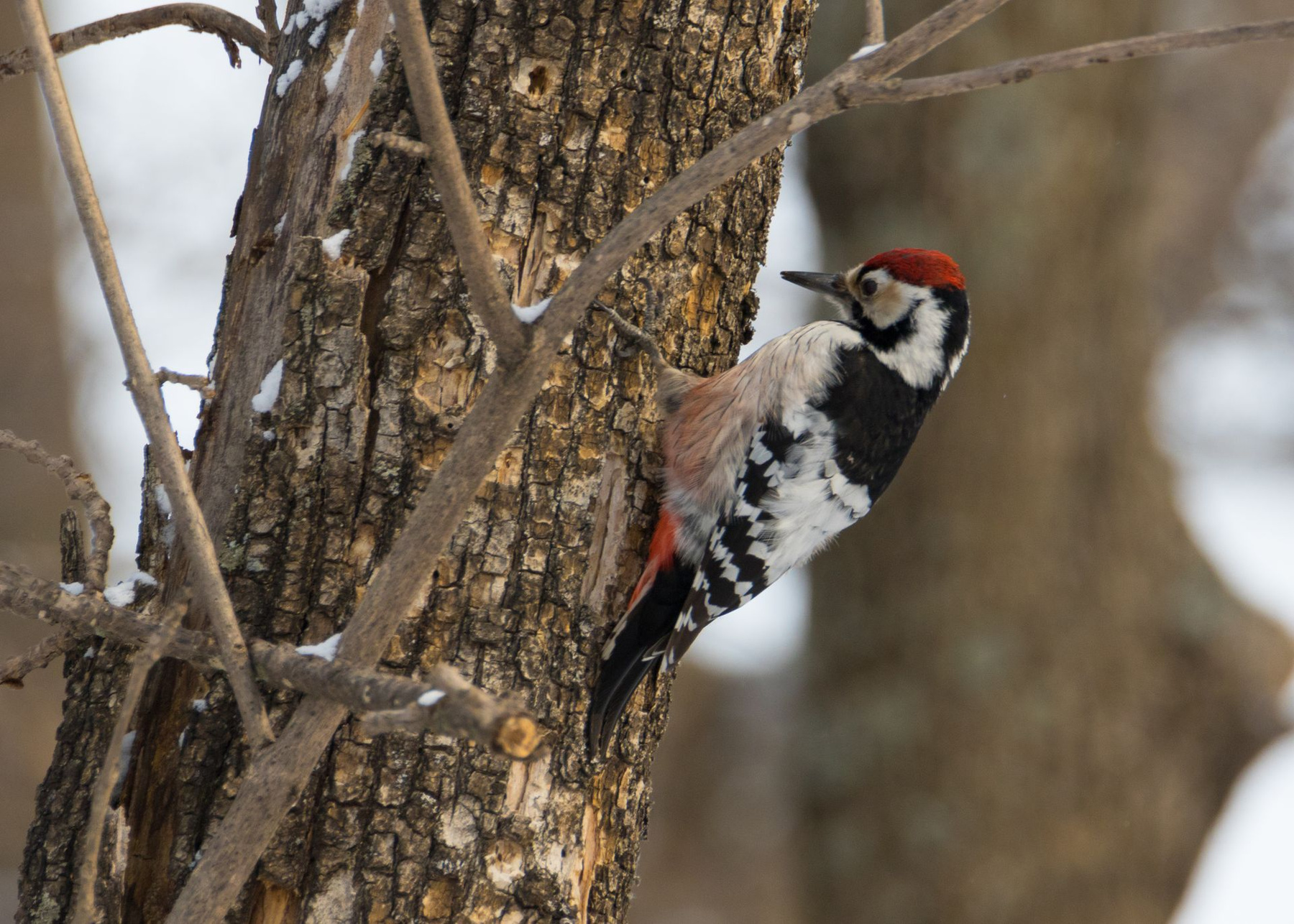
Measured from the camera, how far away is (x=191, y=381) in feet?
5.45

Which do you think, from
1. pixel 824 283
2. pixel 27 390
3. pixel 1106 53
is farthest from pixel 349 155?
pixel 27 390

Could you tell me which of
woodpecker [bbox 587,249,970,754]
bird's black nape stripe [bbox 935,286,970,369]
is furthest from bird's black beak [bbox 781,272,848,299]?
bird's black nape stripe [bbox 935,286,970,369]

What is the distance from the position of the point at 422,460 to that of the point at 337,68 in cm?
69

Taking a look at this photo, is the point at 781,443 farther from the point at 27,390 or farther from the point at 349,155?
the point at 27,390

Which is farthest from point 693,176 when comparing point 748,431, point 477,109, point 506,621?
point 748,431

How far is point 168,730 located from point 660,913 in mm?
7851

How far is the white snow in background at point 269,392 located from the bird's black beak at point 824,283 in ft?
5.80

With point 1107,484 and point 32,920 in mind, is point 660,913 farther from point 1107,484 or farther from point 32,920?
point 32,920

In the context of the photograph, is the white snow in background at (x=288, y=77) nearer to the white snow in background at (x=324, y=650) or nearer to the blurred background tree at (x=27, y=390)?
the white snow in background at (x=324, y=650)

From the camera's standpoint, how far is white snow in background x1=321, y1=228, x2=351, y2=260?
71.1 inches

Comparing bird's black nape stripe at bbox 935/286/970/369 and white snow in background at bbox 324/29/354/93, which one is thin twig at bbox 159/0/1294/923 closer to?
white snow in background at bbox 324/29/354/93

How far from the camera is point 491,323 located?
4.50ft

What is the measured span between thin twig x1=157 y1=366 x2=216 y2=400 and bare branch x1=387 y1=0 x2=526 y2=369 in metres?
0.44

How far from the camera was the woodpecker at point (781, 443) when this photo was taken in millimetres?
2133
